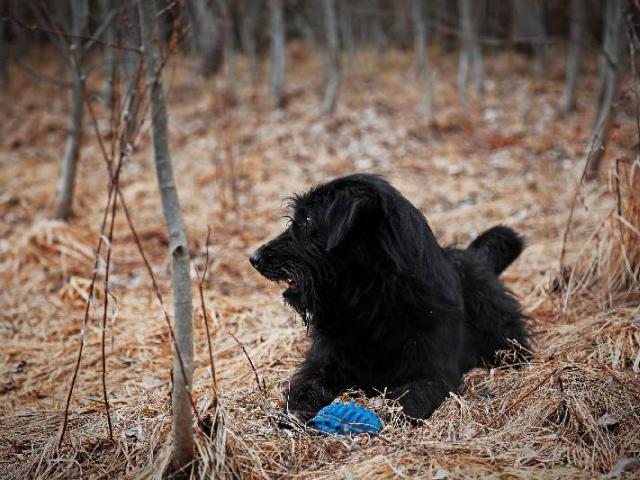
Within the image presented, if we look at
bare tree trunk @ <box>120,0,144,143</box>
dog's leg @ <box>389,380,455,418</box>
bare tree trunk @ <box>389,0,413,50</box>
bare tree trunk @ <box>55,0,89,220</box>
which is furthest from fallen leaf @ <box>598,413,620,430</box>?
bare tree trunk @ <box>389,0,413,50</box>

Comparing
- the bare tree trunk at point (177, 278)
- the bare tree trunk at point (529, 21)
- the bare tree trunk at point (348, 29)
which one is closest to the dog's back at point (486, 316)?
the bare tree trunk at point (177, 278)

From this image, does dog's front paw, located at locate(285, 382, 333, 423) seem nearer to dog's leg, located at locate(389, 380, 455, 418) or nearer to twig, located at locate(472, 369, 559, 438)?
dog's leg, located at locate(389, 380, 455, 418)

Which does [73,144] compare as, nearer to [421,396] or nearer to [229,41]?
[229,41]

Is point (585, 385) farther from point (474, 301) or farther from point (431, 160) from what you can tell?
point (431, 160)

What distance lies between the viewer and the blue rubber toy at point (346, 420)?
2812mm

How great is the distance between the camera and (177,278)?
236 cm

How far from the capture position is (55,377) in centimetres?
422

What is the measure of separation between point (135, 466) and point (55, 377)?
1.95m

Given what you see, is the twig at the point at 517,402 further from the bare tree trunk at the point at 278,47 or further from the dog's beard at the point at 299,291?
→ the bare tree trunk at the point at 278,47

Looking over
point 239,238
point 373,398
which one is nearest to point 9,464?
point 373,398

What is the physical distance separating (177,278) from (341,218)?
0.98 m

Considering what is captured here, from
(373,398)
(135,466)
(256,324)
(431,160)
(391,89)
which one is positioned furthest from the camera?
(391,89)

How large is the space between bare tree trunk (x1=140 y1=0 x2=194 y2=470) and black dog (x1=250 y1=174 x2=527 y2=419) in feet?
2.61

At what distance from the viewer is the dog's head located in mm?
3139
